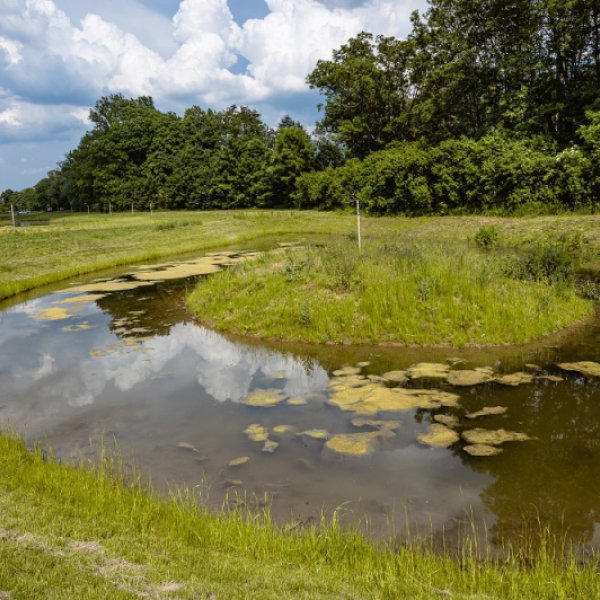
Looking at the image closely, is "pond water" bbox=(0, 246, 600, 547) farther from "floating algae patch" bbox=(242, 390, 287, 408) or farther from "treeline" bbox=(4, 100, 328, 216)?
"treeline" bbox=(4, 100, 328, 216)

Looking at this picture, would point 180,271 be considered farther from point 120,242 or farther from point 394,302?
point 394,302

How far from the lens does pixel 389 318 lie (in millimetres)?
12828

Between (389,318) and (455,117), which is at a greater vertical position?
(455,117)

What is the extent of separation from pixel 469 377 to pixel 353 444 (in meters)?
3.56

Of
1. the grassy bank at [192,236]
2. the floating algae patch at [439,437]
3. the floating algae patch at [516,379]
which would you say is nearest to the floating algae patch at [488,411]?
the floating algae patch at [439,437]

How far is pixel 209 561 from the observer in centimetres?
441

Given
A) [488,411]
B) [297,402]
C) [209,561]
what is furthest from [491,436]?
[209,561]

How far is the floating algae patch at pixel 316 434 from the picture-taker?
7711 millimetres

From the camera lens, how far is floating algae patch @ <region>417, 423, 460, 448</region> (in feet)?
24.2

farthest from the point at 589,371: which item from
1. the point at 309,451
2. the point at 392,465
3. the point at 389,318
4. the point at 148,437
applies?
the point at 148,437

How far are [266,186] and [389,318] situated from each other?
50.0 m

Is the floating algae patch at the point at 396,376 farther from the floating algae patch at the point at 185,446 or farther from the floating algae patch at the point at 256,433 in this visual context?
the floating algae patch at the point at 185,446

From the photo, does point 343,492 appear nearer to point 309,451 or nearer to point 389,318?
point 309,451

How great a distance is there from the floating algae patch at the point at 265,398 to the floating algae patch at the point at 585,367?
5732 millimetres
